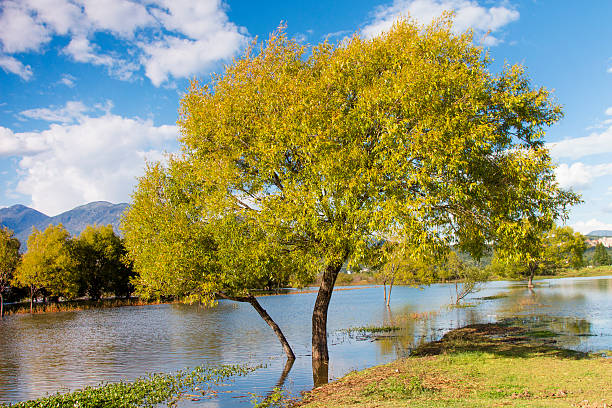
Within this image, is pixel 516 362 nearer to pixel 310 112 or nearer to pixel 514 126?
pixel 514 126

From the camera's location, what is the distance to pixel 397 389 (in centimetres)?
1446

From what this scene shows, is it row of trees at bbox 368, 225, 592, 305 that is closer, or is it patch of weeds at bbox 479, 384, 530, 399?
patch of weeds at bbox 479, 384, 530, 399

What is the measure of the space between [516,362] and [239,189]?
1517 cm

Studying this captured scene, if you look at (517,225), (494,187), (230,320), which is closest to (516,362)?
(517,225)

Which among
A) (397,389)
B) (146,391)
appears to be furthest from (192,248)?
(397,389)

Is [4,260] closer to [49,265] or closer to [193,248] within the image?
[49,265]

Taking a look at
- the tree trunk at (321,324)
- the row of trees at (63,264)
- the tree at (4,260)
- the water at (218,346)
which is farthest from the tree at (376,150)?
the tree at (4,260)

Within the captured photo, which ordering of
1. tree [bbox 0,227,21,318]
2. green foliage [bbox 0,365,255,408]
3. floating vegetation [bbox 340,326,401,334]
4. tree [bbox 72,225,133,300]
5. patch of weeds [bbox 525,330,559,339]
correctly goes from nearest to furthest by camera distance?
green foliage [bbox 0,365,255,408]
patch of weeds [bbox 525,330,559,339]
floating vegetation [bbox 340,326,401,334]
tree [bbox 0,227,21,318]
tree [bbox 72,225,133,300]

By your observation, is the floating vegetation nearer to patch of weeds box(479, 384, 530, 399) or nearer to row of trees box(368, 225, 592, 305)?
row of trees box(368, 225, 592, 305)

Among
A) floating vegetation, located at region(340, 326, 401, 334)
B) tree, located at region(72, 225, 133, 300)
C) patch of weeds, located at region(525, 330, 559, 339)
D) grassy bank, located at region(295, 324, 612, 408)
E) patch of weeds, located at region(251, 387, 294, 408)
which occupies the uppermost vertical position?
tree, located at region(72, 225, 133, 300)

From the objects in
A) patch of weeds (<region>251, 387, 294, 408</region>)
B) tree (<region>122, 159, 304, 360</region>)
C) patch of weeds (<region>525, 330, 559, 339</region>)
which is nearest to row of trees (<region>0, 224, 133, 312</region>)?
tree (<region>122, 159, 304, 360</region>)

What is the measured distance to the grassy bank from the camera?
12.2 m

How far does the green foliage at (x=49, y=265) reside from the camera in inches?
2719

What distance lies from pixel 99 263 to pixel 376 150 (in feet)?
291
